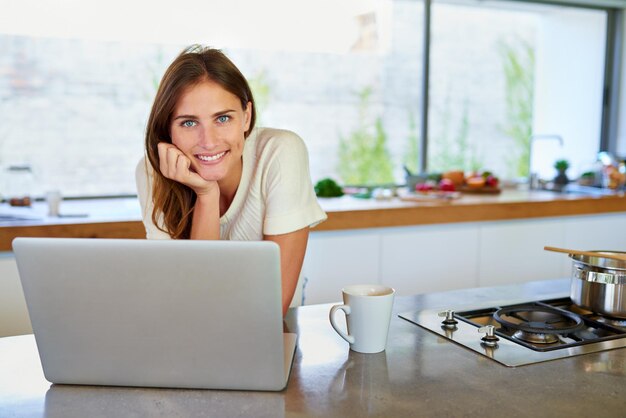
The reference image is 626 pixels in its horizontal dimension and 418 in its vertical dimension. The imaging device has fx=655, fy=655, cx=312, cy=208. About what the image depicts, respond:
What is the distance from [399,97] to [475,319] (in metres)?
2.32

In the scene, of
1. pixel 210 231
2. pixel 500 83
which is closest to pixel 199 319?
pixel 210 231

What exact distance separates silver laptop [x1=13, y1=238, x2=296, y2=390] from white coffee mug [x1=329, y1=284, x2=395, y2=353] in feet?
0.61

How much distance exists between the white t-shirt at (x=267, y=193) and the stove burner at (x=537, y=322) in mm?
479

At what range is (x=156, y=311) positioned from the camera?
0.91m

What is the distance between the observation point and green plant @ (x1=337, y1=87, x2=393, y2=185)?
3.39 metres

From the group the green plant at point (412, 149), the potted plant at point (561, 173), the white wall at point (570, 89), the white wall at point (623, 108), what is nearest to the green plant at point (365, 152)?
the green plant at point (412, 149)

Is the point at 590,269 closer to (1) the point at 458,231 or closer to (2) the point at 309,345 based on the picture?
(2) the point at 309,345

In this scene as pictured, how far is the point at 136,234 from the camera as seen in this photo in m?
2.32

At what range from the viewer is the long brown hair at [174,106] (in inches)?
54.3

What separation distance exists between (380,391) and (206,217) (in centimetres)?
67

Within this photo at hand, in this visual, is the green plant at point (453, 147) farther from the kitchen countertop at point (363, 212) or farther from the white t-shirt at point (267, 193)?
the white t-shirt at point (267, 193)

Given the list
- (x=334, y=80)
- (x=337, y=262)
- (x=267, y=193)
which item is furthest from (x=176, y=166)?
(x=334, y=80)

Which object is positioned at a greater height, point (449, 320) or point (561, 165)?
point (561, 165)

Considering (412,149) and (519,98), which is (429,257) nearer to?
(412,149)
